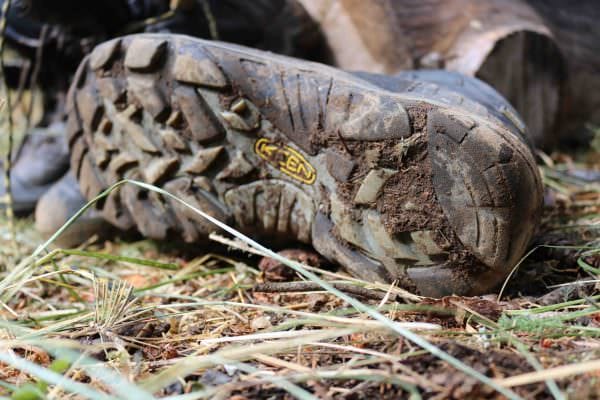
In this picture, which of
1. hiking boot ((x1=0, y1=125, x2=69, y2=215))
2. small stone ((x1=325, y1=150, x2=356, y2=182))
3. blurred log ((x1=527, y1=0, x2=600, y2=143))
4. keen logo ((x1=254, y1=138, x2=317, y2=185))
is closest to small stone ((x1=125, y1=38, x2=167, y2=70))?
keen logo ((x1=254, y1=138, x2=317, y2=185))

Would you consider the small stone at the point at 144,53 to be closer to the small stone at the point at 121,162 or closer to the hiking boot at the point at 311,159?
the hiking boot at the point at 311,159

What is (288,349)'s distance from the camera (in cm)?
67

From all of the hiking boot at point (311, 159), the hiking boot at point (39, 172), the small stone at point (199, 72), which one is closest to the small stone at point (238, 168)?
the hiking boot at point (311, 159)

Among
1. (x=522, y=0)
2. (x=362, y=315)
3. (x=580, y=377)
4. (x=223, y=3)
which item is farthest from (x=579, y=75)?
(x=580, y=377)

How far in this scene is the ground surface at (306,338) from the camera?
1.85 feet

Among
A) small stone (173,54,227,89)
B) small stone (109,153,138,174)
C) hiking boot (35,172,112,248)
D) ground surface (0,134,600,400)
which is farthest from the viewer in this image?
hiking boot (35,172,112,248)

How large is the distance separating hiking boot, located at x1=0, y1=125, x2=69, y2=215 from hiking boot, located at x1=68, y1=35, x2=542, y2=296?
1.81 ft

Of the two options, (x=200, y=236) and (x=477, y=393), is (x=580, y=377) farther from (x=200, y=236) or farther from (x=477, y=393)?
(x=200, y=236)

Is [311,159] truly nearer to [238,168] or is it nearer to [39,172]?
[238,168]

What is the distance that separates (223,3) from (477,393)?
1.12 meters

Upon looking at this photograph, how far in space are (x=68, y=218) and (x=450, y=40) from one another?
983 mm

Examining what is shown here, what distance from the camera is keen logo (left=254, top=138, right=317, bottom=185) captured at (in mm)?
927

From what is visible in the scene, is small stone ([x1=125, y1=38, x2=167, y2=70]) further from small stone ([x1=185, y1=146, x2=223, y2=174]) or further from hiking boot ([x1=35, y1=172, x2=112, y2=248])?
hiking boot ([x1=35, y1=172, x2=112, y2=248])

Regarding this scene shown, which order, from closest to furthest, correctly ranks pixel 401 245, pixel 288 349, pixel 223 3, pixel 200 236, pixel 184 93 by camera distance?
pixel 288 349
pixel 401 245
pixel 184 93
pixel 200 236
pixel 223 3
